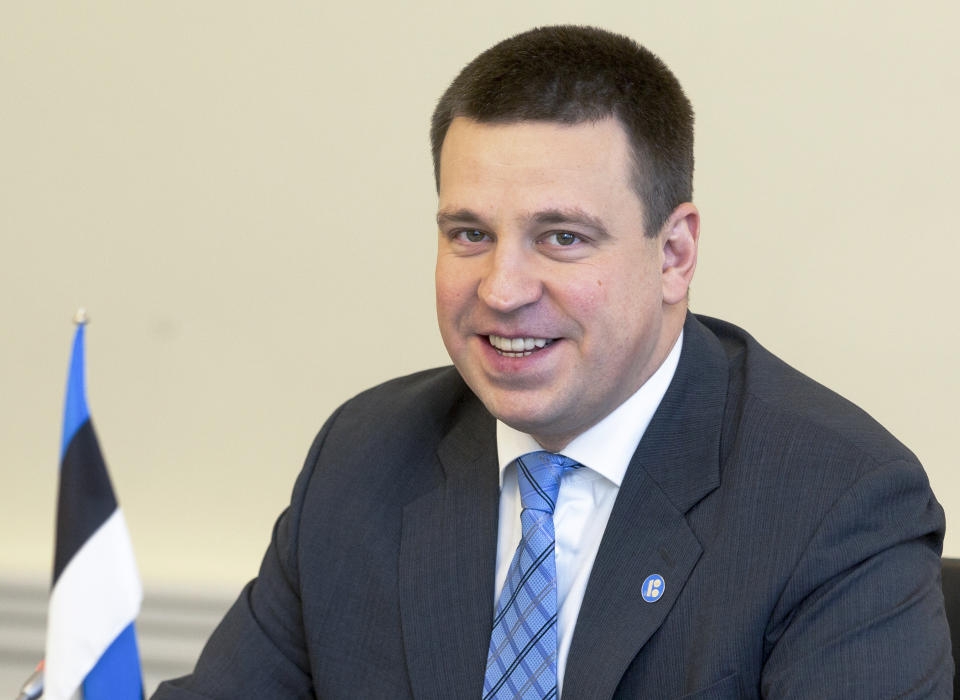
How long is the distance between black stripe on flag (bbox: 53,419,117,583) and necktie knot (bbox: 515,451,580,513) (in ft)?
2.22

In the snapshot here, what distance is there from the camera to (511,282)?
1.72 metres

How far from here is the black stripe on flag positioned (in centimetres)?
138

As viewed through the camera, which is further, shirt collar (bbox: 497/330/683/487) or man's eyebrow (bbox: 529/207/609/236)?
shirt collar (bbox: 497/330/683/487)

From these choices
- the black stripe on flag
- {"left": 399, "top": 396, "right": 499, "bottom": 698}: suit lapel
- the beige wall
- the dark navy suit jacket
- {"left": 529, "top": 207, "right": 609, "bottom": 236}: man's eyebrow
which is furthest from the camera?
the beige wall

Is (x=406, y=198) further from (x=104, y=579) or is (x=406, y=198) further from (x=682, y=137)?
(x=104, y=579)

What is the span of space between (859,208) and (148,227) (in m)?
1.76

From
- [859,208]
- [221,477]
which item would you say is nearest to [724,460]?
[859,208]

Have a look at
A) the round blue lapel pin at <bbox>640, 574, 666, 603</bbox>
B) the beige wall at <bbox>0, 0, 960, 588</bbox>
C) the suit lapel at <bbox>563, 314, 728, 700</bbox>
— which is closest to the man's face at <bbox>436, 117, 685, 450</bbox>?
the suit lapel at <bbox>563, 314, 728, 700</bbox>

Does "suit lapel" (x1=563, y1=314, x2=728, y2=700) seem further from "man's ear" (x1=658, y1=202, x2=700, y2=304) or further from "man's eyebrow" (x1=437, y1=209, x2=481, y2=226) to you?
"man's eyebrow" (x1=437, y1=209, x2=481, y2=226)

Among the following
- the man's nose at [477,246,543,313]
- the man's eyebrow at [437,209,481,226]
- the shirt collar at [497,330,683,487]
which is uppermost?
the man's eyebrow at [437,209,481,226]

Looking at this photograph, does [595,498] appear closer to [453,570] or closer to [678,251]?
[453,570]

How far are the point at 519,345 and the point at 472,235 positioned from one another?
0.17 metres

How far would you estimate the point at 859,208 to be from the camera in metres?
2.81

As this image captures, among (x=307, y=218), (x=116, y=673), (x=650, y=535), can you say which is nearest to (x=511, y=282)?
(x=650, y=535)
